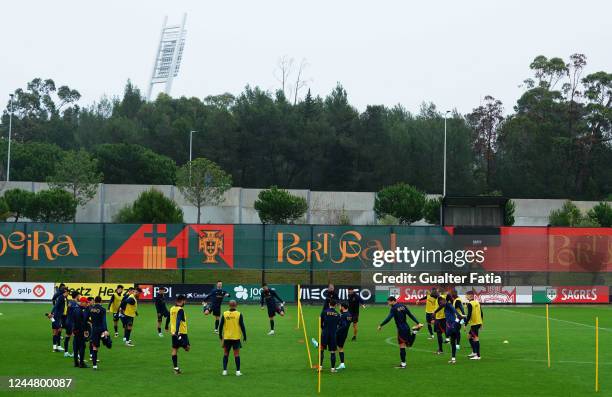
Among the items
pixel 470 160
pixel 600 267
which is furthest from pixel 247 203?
pixel 600 267

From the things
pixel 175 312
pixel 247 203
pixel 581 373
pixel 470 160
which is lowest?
pixel 581 373

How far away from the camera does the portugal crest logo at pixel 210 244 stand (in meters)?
56.1

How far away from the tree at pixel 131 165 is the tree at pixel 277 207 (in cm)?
3079

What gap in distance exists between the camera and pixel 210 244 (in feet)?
185

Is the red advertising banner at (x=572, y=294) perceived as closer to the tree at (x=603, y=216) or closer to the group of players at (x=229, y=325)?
the tree at (x=603, y=216)

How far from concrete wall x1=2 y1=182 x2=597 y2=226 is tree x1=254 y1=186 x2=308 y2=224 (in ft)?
35.0

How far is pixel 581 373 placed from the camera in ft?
83.3

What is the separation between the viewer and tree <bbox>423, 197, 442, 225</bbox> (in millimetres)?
82900

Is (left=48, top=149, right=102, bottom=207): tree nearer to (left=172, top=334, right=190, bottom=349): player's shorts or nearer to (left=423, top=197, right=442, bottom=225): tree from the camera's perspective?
(left=423, top=197, right=442, bottom=225): tree

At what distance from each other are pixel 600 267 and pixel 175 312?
135ft

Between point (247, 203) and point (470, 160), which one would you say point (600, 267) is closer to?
point (247, 203)

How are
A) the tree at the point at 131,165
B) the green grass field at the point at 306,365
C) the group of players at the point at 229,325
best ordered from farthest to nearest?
the tree at the point at 131,165, the group of players at the point at 229,325, the green grass field at the point at 306,365

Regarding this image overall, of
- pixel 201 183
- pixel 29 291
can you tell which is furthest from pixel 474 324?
pixel 201 183

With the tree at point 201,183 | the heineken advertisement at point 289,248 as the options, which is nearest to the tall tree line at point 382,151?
the tree at point 201,183
